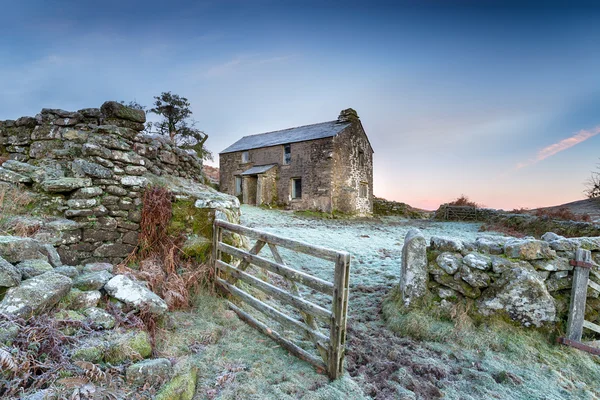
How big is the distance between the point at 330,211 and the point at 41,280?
59.9 ft

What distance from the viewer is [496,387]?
329 centimetres

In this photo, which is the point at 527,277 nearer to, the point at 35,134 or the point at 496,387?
the point at 496,387

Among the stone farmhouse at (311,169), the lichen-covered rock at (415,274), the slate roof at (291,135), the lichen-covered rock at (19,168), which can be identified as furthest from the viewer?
the slate roof at (291,135)

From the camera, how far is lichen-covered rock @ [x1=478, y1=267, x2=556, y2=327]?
13.8 feet

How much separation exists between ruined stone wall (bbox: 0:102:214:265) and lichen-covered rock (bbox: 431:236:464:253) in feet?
17.0

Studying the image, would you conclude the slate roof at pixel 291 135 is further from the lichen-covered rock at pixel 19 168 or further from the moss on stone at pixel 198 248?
the lichen-covered rock at pixel 19 168

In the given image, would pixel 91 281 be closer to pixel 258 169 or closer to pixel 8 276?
pixel 8 276

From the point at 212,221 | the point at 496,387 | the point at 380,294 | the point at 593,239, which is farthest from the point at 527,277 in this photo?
the point at 212,221

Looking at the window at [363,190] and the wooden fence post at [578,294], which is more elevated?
the window at [363,190]

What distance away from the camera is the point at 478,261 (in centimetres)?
448

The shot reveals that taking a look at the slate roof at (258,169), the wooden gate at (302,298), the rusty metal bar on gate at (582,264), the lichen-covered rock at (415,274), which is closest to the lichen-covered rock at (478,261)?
the lichen-covered rock at (415,274)

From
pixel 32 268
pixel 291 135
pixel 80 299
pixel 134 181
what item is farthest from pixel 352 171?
pixel 32 268

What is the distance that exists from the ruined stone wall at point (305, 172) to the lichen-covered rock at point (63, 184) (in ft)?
55.7

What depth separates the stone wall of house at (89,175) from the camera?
A: 4.55 metres
